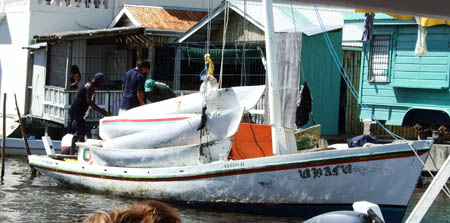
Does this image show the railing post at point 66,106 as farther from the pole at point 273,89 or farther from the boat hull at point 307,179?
the pole at point 273,89

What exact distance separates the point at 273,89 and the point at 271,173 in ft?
4.55

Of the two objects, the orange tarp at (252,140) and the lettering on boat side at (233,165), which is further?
the orange tarp at (252,140)

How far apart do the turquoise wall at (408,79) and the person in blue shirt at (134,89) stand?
651cm

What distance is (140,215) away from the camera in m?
2.34

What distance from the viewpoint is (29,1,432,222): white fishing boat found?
40.0 feet

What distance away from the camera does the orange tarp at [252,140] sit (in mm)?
14055

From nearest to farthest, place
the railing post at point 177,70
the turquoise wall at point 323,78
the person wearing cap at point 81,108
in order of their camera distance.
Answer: the person wearing cap at point 81,108 < the turquoise wall at point 323,78 < the railing post at point 177,70

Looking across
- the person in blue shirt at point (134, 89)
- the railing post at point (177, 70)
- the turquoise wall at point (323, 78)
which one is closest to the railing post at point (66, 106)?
the railing post at point (177, 70)

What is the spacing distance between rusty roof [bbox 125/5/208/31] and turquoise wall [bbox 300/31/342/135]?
527 cm

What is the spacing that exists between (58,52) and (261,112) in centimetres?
751

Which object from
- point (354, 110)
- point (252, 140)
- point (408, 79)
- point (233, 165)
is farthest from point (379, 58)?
point (233, 165)

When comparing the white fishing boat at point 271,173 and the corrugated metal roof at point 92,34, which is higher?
the corrugated metal roof at point 92,34

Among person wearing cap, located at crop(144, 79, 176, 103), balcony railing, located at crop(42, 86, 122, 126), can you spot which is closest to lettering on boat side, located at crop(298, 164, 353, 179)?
person wearing cap, located at crop(144, 79, 176, 103)

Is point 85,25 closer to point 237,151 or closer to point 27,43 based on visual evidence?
point 27,43
